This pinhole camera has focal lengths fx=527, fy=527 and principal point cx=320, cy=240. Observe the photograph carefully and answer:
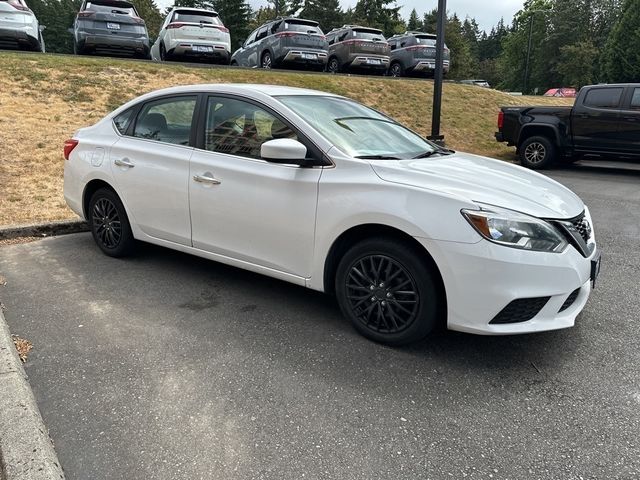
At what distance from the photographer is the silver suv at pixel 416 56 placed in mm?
17422

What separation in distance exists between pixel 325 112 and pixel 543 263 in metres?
1.93

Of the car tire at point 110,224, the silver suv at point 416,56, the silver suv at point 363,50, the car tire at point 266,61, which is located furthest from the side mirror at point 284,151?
the silver suv at point 416,56

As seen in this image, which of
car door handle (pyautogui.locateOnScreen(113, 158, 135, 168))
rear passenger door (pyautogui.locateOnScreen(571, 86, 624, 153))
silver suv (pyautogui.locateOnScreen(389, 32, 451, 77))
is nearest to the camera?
car door handle (pyautogui.locateOnScreen(113, 158, 135, 168))

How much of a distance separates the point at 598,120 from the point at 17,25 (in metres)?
12.7

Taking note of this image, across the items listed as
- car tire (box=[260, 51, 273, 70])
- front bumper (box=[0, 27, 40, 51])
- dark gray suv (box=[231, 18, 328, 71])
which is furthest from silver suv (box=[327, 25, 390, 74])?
front bumper (box=[0, 27, 40, 51])

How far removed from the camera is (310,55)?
49.9ft

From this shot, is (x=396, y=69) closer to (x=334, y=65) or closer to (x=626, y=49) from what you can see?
(x=334, y=65)

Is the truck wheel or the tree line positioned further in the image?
the tree line

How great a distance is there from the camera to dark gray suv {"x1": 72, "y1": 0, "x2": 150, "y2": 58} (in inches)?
506

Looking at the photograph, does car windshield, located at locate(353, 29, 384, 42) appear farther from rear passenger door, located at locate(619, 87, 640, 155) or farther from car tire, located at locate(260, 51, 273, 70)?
rear passenger door, located at locate(619, 87, 640, 155)

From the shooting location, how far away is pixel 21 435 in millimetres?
2330

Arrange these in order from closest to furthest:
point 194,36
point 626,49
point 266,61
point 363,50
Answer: point 194,36 < point 266,61 < point 363,50 < point 626,49

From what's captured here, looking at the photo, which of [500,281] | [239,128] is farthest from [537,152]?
[500,281]

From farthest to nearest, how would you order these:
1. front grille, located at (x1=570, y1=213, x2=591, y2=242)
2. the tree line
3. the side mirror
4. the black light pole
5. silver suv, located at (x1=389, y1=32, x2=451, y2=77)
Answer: the tree line, silver suv, located at (x1=389, y1=32, x2=451, y2=77), the black light pole, the side mirror, front grille, located at (x1=570, y1=213, x2=591, y2=242)
